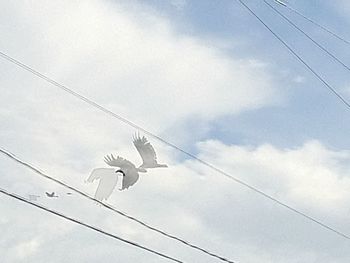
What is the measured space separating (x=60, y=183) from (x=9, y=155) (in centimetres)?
125

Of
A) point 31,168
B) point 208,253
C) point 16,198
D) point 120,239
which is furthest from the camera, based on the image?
point 208,253

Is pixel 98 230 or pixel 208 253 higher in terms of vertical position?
pixel 208 253

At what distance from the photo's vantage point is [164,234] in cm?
1956

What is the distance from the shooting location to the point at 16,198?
15.7m

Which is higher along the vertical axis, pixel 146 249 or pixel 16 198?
pixel 146 249

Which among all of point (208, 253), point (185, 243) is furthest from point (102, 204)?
point (208, 253)

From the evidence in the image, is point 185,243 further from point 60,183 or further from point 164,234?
point 60,183

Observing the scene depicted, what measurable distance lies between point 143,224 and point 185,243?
188 centimetres

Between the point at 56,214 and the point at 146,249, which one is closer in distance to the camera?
the point at 56,214

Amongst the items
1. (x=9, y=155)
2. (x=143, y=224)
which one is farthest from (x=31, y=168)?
(x=143, y=224)

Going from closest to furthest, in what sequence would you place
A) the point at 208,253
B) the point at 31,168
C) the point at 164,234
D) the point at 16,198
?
the point at 16,198, the point at 31,168, the point at 164,234, the point at 208,253

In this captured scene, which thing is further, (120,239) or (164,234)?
(164,234)

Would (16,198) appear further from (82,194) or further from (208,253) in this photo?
(208,253)

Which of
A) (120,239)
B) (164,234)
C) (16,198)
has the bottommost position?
(16,198)
